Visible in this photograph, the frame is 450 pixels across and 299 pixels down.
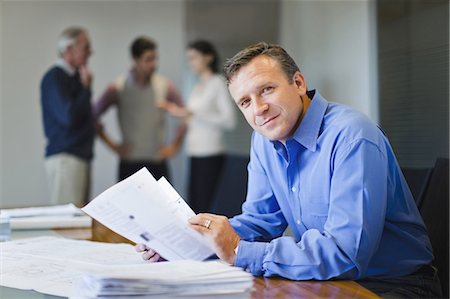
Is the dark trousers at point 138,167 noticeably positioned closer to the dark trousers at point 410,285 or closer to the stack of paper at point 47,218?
the stack of paper at point 47,218

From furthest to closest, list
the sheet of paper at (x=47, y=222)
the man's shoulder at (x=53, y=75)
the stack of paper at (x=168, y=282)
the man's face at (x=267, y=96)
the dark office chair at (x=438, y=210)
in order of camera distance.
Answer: the man's shoulder at (x=53, y=75) → the sheet of paper at (x=47, y=222) → the dark office chair at (x=438, y=210) → the man's face at (x=267, y=96) → the stack of paper at (x=168, y=282)

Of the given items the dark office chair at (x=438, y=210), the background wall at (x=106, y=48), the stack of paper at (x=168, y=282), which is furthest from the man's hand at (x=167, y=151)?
the stack of paper at (x=168, y=282)

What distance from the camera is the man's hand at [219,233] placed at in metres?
1.10

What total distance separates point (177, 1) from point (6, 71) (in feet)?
4.56

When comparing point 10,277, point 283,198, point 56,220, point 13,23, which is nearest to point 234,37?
point 13,23

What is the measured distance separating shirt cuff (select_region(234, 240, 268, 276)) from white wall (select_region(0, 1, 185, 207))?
3.58 metres

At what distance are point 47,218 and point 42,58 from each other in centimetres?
286

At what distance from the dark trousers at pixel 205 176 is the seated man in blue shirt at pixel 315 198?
2.45 meters

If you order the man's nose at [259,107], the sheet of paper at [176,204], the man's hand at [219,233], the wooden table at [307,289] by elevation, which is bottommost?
the wooden table at [307,289]

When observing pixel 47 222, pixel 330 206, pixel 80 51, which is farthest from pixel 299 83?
pixel 80 51

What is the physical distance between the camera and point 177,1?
15.4 feet

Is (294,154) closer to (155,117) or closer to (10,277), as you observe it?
(10,277)

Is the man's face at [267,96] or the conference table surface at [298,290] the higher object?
the man's face at [267,96]

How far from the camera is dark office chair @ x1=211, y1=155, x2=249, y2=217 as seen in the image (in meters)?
2.47
